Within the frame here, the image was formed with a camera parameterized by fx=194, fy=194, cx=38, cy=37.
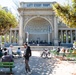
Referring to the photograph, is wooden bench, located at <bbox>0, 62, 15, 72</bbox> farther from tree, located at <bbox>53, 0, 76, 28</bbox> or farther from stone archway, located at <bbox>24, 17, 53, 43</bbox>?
stone archway, located at <bbox>24, 17, 53, 43</bbox>

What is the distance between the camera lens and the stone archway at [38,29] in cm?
5400

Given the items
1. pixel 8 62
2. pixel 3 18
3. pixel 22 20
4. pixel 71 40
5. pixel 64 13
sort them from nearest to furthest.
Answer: pixel 8 62
pixel 64 13
pixel 3 18
pixel 22 20
pixel 71 40

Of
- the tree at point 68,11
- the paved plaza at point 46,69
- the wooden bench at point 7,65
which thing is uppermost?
the tree at point 68,11

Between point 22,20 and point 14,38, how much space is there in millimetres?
8534

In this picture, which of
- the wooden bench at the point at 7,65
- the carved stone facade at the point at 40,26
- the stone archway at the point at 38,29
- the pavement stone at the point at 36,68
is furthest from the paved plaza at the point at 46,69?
the stone archway at the point at 38,29

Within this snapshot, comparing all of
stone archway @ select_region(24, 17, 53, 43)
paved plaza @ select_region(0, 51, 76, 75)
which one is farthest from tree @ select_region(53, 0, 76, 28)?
stone archway @ select_region(24, 17, 53, 43)

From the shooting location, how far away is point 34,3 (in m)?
55.9

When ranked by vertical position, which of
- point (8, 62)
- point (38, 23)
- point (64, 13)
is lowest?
point (8, 62)

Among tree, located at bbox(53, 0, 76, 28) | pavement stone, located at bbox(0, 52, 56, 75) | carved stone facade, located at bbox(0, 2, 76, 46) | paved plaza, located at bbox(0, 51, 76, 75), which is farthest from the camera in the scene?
carved stone facade, located at bbox(0, 2, 76, 46)

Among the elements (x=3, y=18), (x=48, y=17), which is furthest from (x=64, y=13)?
(x=48, y=17)

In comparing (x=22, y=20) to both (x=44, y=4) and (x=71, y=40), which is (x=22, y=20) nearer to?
(x=44, y=4)

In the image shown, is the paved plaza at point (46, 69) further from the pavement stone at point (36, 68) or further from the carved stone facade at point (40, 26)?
the carved stone facade at point (40, 26)

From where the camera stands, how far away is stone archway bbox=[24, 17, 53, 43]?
5400 cm

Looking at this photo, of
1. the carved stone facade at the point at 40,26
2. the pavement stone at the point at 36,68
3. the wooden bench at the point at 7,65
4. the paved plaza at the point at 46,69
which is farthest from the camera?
the carved stone facade at the point at 40,26
